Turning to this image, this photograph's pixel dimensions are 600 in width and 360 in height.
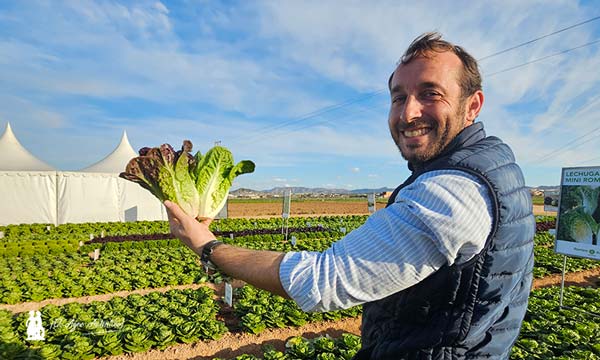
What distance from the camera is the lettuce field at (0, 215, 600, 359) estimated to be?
5.30 m

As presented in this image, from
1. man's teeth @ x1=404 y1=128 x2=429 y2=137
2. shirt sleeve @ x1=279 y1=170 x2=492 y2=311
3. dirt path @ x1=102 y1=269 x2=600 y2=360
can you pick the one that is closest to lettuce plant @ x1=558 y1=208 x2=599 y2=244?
dirt path @ x1=102 y1=269 x2=600 y2=360

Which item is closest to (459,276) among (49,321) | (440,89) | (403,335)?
(403,335)

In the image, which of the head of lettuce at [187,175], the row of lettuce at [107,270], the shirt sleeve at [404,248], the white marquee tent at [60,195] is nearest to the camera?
the shirt sleeve at [404,248]

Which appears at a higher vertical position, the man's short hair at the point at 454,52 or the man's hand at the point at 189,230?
the man's short hair at the point at 454,52

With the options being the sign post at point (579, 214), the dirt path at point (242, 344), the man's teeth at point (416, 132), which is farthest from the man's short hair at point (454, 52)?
the sign post at point (579, 214)

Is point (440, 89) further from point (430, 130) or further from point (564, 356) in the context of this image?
point (564, 356)

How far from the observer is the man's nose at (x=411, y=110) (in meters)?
1.59

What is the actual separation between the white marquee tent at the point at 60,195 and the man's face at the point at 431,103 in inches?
987

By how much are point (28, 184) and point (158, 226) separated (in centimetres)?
851

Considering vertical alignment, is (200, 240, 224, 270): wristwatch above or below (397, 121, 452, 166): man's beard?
below

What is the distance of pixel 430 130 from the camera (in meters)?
1.62

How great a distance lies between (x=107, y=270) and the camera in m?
10.1

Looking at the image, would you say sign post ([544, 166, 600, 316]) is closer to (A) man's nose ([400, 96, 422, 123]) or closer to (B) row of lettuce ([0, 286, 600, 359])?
(B) row of lettuce ([0, 286, 600, 359])

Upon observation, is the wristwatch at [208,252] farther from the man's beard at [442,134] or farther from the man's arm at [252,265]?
the man's beard at [442,134]
